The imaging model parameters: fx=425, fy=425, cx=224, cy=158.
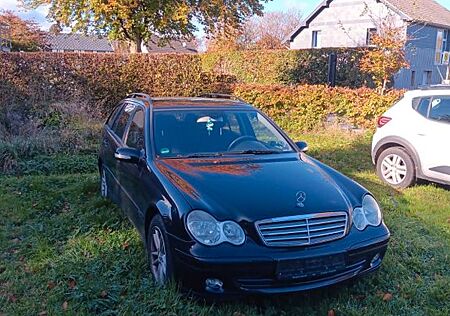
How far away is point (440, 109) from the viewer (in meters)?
6.25

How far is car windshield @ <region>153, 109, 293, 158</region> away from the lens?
13.5 feet

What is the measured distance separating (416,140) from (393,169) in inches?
25.7

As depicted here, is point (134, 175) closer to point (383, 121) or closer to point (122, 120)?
point (122, 120)

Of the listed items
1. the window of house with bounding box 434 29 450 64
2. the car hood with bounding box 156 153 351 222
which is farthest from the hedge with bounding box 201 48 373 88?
the window of house with bounding box 434 29 450 64

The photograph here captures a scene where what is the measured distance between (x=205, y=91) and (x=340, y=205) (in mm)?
9875

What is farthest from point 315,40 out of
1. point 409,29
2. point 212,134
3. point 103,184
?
point 212,134

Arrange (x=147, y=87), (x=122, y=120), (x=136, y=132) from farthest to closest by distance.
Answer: (x=147, y=87)
(x=122, y=120)
(x=136, y=132)

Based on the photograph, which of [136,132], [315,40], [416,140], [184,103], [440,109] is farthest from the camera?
[315,40]

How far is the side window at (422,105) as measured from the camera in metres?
6.37

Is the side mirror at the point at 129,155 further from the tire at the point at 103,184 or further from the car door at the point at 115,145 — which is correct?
the tire at the point at 103,184

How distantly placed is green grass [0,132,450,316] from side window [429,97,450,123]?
1128 millimetres

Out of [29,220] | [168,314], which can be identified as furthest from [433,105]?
[29,220]

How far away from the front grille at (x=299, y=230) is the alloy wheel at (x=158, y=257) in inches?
32.8

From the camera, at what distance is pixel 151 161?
12.6 feet
